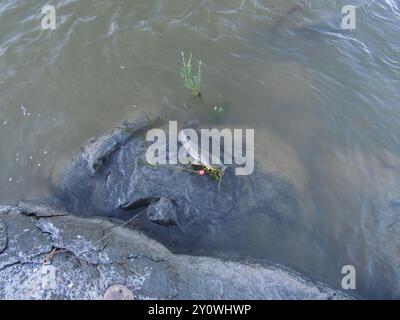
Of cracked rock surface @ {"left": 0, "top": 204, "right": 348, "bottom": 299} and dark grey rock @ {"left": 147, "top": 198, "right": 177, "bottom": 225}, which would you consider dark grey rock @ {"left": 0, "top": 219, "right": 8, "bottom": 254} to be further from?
dark grey rock @ {"left": 147, "top": 198, "right": 177, "bottom": 225}

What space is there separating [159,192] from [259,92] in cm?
248

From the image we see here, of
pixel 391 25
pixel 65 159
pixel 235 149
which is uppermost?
pixel 391 25

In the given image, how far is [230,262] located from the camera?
13.9 ft

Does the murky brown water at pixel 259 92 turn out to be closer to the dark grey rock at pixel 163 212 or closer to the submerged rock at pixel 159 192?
the submerged rock at pixel 159 192

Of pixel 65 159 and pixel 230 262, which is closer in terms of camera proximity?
pixel 230 262

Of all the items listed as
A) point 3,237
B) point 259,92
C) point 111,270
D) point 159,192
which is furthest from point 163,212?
point 259,92

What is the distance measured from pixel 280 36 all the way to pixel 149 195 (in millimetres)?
3964

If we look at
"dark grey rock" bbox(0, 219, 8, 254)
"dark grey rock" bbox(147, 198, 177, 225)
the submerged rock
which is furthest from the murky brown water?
"dark grey rock" bbox(0, 219, 8, 254)

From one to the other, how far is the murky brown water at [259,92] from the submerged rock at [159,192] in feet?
0.75

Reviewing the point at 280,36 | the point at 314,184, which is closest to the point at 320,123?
the point at 314,184
